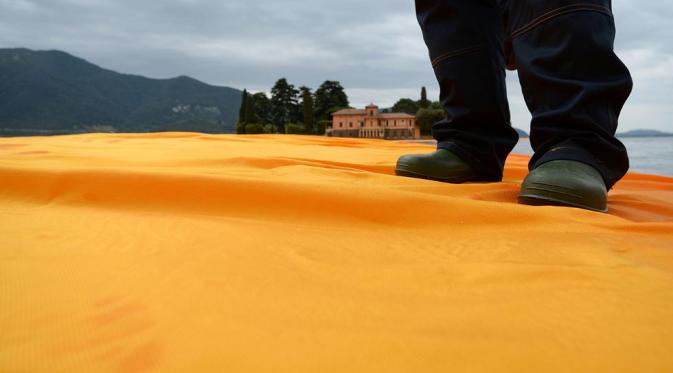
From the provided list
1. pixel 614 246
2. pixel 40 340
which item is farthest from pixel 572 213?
pixel 40 340

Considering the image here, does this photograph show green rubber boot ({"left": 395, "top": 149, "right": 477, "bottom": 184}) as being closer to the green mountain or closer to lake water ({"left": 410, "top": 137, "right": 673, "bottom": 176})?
lake water ({"left": 410, "top": 137, "right": 673, "bottom": 176})

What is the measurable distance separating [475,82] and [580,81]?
33cm

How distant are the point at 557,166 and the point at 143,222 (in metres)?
0.66

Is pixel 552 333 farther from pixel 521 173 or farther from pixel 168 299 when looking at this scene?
pixel 521 173

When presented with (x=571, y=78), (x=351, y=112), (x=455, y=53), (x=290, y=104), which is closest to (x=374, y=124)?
(x=351, y=112)

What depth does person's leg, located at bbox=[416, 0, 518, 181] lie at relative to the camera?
1092 mm

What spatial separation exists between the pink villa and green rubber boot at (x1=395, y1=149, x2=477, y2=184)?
2924 cm

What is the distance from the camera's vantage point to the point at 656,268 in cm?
42

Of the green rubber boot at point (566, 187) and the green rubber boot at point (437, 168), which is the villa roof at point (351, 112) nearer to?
the green rubber boot at point (437, 168)

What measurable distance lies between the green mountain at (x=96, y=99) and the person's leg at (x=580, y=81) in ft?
129

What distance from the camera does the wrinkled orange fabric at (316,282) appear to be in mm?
260

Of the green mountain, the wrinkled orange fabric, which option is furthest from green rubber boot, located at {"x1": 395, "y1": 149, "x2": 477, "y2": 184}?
the green mountain

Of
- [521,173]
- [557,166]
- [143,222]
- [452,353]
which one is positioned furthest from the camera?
[521,173]

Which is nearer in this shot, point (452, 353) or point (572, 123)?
point (452, 353)
